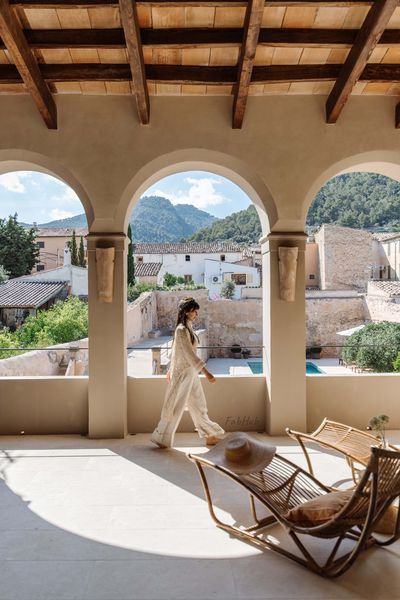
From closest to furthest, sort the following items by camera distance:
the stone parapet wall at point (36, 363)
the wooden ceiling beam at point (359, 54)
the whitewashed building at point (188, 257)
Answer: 1. the wooden ceiling beam at point (359, 54)
2. the stone parapet wall at point (36, 363)
3. the whitewashed building at point (188, 257)

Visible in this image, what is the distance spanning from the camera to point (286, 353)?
5.39 m

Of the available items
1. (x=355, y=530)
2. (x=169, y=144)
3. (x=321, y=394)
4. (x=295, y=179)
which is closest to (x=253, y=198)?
(x=295, y=179)

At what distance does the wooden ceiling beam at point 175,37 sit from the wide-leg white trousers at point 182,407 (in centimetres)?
314

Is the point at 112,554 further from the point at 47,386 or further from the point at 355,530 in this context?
the point at 47,386

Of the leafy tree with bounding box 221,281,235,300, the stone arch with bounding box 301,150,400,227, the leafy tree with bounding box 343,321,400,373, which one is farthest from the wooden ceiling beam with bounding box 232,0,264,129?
the leafy tree with bounding box 221,281,235,300

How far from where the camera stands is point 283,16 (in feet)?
13.9

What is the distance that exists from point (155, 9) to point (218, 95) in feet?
4.25

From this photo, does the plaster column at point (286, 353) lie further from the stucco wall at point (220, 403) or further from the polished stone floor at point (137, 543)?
the polished stone floor at point (137, 543)

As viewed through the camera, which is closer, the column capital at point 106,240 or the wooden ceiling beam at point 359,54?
the wooden ceiling beam at point 359,54

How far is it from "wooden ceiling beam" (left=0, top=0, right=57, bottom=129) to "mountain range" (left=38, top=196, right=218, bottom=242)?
71.8 m

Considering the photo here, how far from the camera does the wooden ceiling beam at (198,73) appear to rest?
4.78 meters

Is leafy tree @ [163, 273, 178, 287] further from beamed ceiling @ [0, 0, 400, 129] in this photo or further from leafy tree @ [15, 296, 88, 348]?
beamed ceiling @ [0, 0, 400, 129]

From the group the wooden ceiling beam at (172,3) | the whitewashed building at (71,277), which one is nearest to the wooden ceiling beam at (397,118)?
the wooden ceiling beam at (172,3)

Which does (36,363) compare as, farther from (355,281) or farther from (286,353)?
(355,281)
